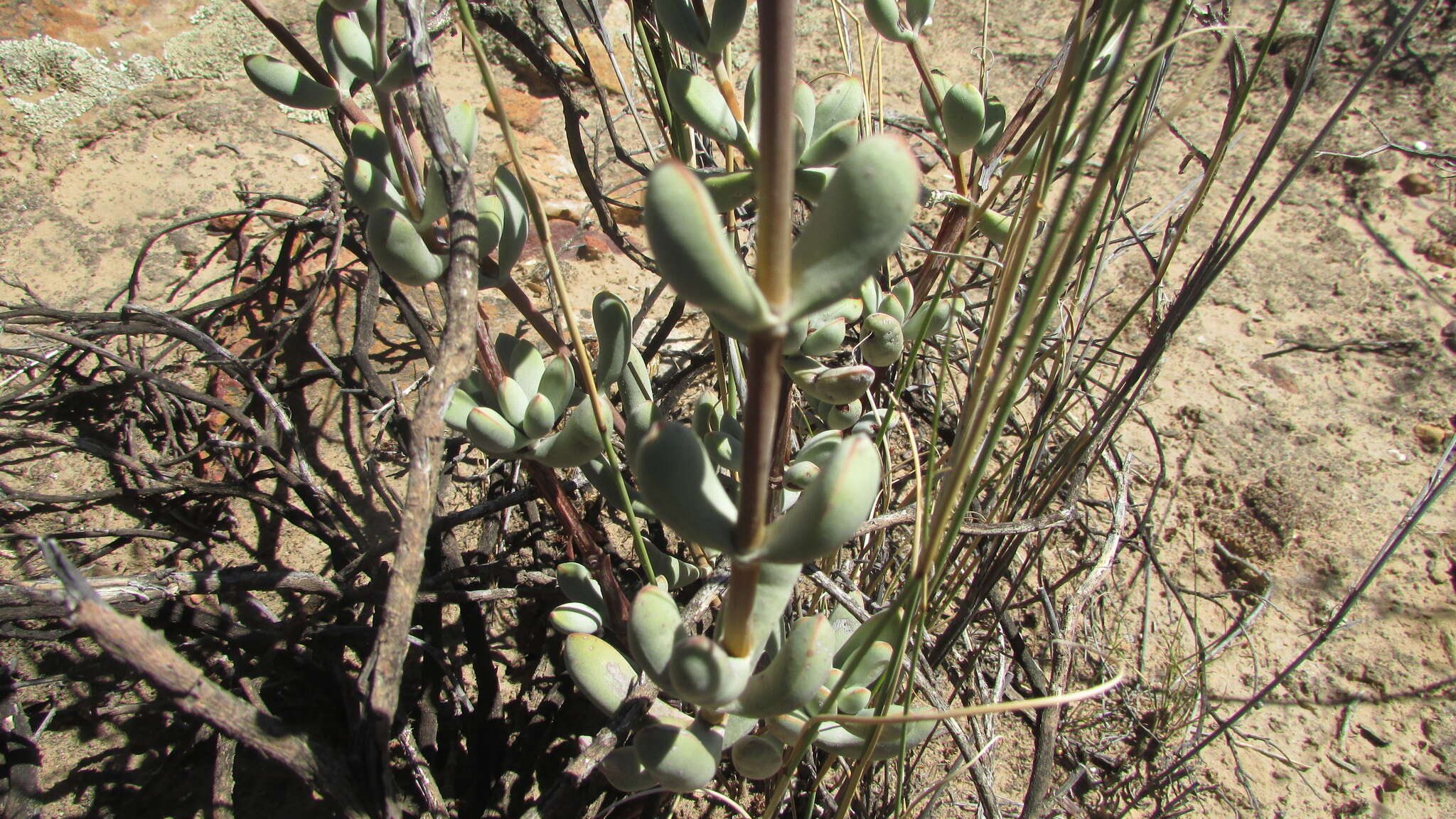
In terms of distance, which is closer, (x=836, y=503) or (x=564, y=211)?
(x=836, y=503)

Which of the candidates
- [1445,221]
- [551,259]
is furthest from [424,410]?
[1445,221]

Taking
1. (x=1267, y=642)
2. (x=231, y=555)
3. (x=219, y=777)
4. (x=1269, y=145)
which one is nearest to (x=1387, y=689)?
(x=1267, y=642)

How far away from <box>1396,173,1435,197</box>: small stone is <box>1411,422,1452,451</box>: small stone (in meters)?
0.89

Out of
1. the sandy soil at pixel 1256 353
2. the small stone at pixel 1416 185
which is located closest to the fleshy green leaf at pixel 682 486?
the sandy soil at pixel 1256 353

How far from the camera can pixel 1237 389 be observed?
192cm

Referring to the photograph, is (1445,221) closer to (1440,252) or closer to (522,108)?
(1440,252)

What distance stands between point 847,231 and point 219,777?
3.51ft

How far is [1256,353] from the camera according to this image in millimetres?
1987

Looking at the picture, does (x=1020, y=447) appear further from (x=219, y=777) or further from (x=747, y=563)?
(x=219, y=777)

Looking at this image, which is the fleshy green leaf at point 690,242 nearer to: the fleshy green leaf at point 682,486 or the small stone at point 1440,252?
the fleshy green leaf at point 682,486

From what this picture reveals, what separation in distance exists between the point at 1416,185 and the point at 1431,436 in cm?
96

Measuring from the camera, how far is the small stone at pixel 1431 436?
181 cm

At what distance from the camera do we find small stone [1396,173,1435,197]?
Answer: 231 cm

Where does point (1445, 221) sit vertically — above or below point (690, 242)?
below
